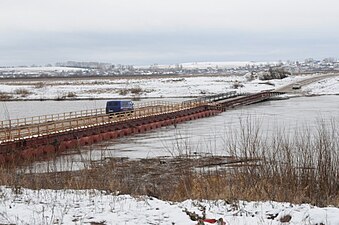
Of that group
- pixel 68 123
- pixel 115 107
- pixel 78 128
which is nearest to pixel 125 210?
pixel 78 128

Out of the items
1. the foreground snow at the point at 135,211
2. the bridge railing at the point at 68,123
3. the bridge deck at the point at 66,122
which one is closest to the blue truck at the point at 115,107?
the bridge deck at the point at 66,122

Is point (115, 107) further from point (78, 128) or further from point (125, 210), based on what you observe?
point (125, 210)

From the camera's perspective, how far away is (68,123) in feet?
147

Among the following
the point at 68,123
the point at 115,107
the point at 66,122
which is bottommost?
the point at 68,123

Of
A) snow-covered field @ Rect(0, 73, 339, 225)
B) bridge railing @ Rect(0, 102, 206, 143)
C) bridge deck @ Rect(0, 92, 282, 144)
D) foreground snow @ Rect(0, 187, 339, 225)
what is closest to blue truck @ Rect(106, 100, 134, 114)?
bridge deck @ Rect(0, 92, 282, 144)

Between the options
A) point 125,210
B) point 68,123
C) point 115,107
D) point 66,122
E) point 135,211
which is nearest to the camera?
point 135,211

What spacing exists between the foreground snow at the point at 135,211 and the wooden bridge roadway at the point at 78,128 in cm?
1287

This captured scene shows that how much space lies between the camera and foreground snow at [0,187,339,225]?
10023 millimetres

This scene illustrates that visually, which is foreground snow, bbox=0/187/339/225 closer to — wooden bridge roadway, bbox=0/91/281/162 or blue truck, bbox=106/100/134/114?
wooden bridge roadway, bbox=0/91/281/162

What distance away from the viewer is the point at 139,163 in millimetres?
28500

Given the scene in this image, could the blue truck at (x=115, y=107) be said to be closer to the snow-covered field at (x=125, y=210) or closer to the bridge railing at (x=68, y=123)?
the bridge railing at (x=68, y=123)

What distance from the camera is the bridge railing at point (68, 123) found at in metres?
34.4

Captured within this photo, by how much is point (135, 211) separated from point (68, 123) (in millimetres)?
34866

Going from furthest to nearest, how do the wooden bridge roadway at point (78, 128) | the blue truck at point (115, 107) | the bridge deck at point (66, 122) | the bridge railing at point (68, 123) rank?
the blue truck at point (115, 107) < the bridge deck at point (66, 122) < the bridge railing at point (68, 123) < the wooden bridge roadway at point (78, 128)
